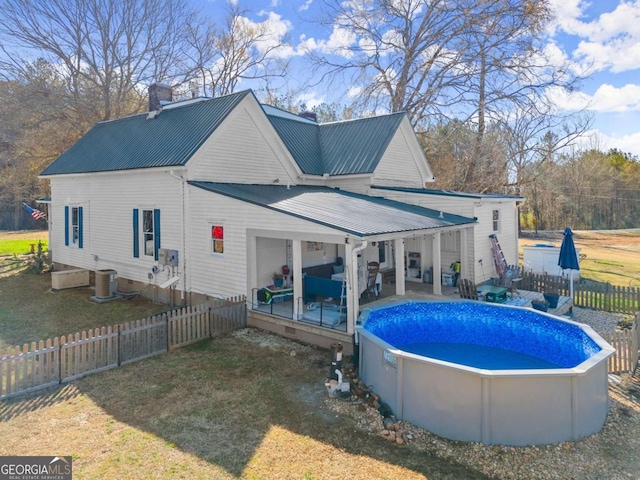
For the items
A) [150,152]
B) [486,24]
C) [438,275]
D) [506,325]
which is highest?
[486,24]

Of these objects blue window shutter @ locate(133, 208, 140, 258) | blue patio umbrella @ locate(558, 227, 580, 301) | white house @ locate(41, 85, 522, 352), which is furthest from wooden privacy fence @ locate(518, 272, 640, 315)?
blue window shutter @ locate(133, 208, 140, 258)

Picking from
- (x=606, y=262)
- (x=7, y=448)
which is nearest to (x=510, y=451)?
(x=7, y=448)

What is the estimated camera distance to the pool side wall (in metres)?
6.32

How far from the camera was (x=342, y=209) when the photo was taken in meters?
12.1

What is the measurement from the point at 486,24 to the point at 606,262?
59.1ft

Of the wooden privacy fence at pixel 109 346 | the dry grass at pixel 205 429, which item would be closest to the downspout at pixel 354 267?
the dry grass at pixel 205 429

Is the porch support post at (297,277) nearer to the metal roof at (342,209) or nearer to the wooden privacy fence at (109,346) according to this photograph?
the metal roof at (342,209)

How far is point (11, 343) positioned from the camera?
35.4ft

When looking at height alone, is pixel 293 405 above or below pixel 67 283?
below

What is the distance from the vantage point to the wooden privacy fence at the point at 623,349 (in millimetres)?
9312

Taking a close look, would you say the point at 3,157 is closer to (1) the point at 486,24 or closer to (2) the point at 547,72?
(1) the point at 486,24

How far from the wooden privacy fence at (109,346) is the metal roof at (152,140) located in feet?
17.0

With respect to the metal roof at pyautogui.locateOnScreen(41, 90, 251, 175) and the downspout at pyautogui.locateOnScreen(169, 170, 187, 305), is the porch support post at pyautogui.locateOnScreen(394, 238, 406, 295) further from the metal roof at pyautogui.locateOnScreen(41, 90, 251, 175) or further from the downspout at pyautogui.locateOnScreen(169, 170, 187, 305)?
the metal roof at pyautogui.locateOnScreen(41, 90, 251, 175)

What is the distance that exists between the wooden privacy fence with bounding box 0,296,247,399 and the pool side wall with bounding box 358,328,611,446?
20.9ft
